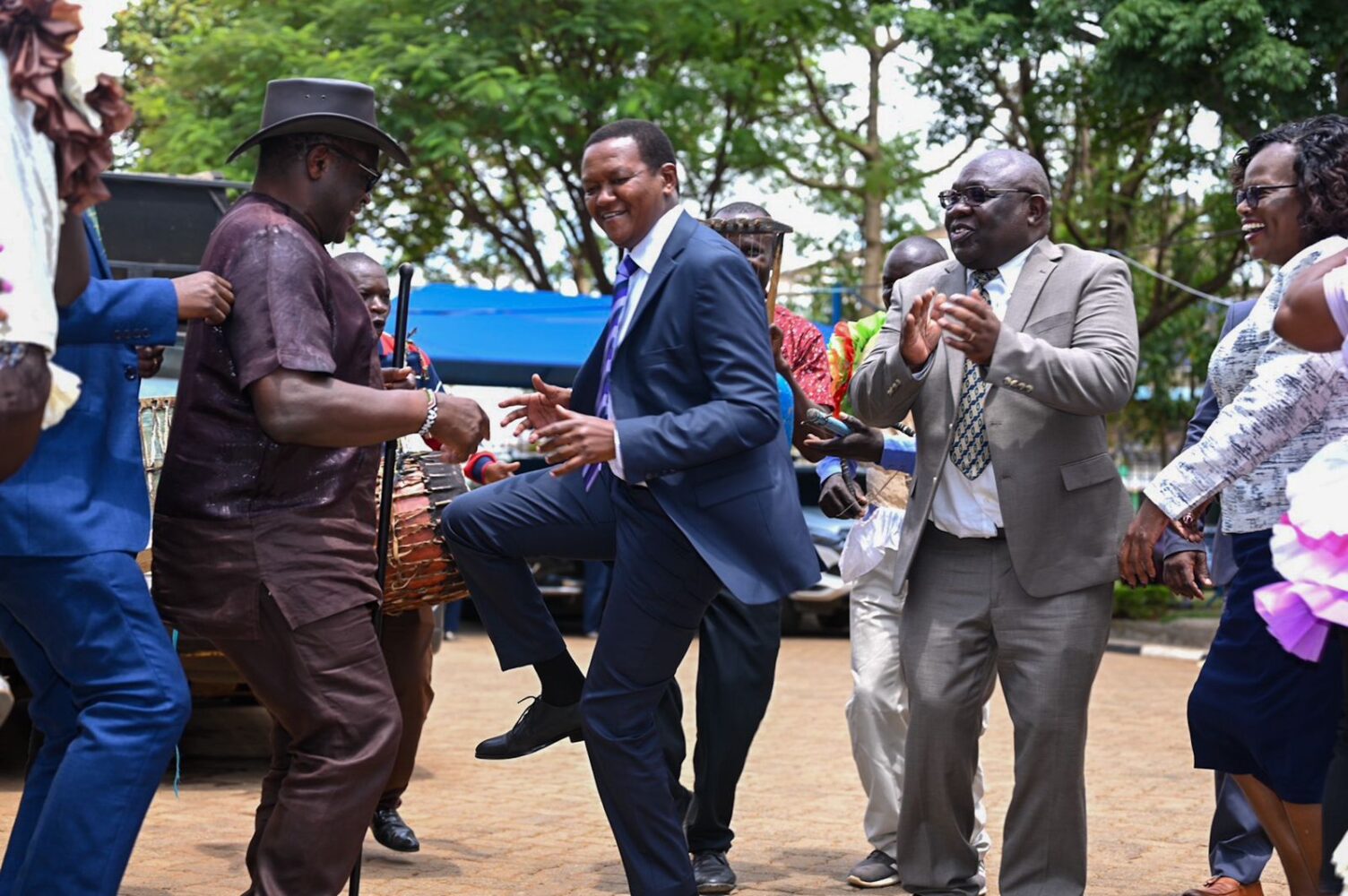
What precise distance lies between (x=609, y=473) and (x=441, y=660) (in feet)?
35.0

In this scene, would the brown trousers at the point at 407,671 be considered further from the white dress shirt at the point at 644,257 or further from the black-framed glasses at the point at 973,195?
the black-framed glasses at the point at 973,195

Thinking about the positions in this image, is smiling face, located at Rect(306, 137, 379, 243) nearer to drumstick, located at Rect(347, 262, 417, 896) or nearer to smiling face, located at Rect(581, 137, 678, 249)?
drumstick, located at Rect(347, 262, 417, 896)

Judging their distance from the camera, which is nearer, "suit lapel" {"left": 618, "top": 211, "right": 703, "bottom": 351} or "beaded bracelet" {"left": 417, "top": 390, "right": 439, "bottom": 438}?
"beaded bracelet" {"left": 417, "top": 390, "right": 439, "bottom": 438}

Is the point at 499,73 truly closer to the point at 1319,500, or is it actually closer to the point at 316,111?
the point at 316,111

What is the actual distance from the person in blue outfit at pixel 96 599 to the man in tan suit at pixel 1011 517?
7.17 ft

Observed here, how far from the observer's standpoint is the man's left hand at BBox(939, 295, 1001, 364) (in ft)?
15.4

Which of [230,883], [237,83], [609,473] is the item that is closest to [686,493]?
[609,473]

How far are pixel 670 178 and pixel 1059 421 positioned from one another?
1.35m

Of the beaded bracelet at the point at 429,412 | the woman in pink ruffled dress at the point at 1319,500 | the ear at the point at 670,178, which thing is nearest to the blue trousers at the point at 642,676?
the beaded bracelet at the point at 429,412

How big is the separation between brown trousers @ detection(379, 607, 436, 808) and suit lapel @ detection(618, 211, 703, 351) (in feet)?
6.57

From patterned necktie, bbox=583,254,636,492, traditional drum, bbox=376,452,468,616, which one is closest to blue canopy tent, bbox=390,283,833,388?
traditional drum, bbox=376,452,468,616

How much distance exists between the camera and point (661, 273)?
4652 mm

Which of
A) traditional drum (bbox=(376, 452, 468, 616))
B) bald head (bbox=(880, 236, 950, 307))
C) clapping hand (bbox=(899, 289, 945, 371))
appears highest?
bald head (bbox=(880, 236, 950, 307))

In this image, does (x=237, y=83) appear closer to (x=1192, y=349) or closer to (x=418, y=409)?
(x=1192, y=349)
